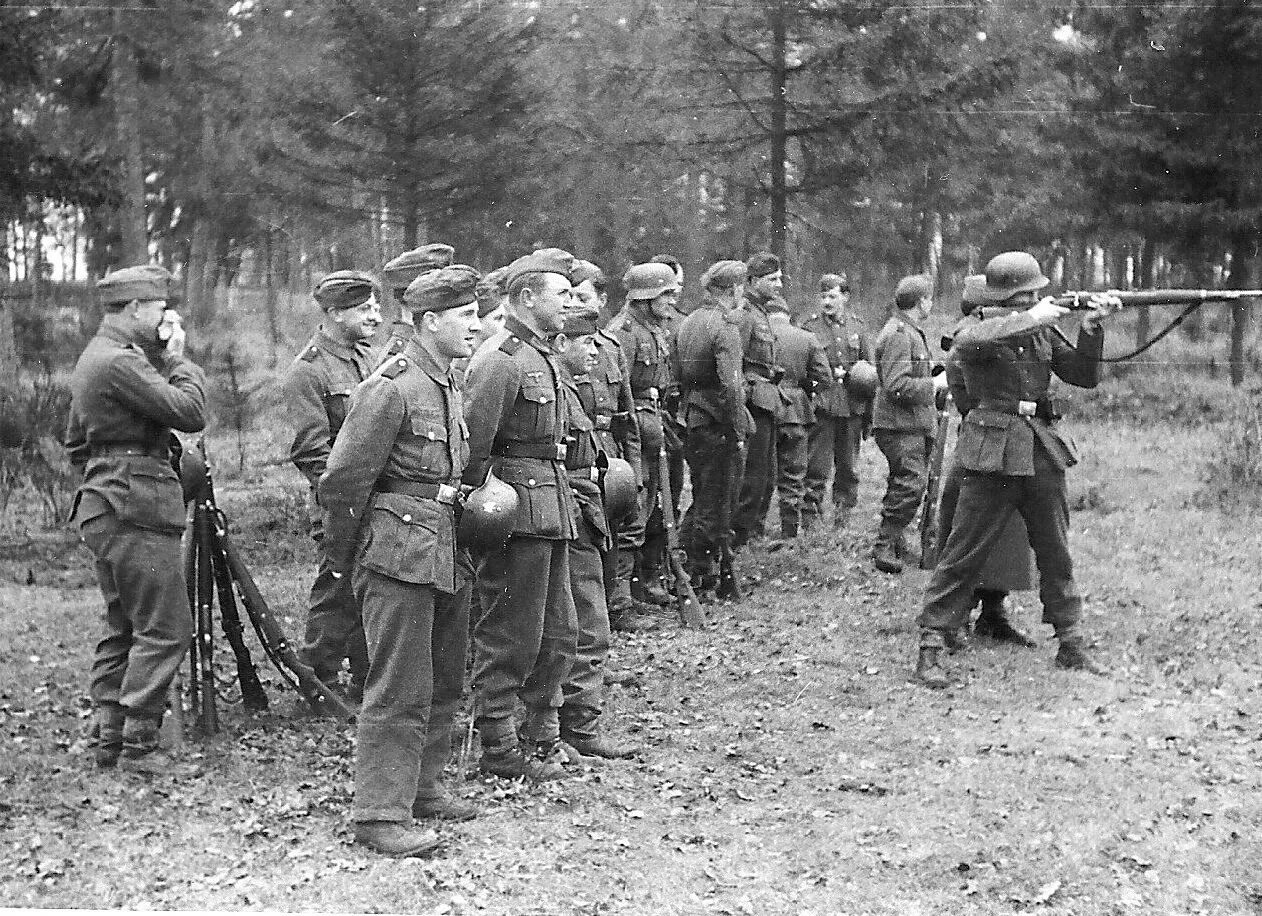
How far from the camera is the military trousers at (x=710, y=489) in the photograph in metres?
9.20

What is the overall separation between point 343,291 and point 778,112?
2.31 m

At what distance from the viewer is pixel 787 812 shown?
18.2ft

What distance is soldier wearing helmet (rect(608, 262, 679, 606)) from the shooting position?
8.54m

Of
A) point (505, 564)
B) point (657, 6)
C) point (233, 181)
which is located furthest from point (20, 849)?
point (657, 6)

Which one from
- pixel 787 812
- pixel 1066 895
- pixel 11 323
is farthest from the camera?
pixel 11 323

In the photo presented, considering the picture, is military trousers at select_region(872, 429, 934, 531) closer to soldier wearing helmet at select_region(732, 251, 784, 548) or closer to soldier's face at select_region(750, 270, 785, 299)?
soldier wearing helmet at select_region(732, 251, 784, 548)

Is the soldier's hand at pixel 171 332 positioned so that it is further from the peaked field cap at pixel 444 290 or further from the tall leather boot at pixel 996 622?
the tall leather boot at pixel 996 622

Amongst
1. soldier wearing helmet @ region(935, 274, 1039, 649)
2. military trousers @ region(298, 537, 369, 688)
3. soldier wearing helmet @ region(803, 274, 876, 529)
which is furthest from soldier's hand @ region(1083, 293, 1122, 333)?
military trousers @ region(298, 537, 369, 688)

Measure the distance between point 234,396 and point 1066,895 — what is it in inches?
211

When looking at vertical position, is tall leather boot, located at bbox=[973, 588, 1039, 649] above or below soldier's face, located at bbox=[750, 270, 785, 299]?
below

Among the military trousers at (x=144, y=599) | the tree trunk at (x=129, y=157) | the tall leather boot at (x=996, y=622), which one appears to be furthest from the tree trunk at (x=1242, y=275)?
the tree trunk at (x=129, y=157)

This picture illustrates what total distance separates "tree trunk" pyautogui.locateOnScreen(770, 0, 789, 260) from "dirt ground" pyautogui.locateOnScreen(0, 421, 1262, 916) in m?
2.19

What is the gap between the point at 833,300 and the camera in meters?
10.4

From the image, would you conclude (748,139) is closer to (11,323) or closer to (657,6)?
(657,6)
